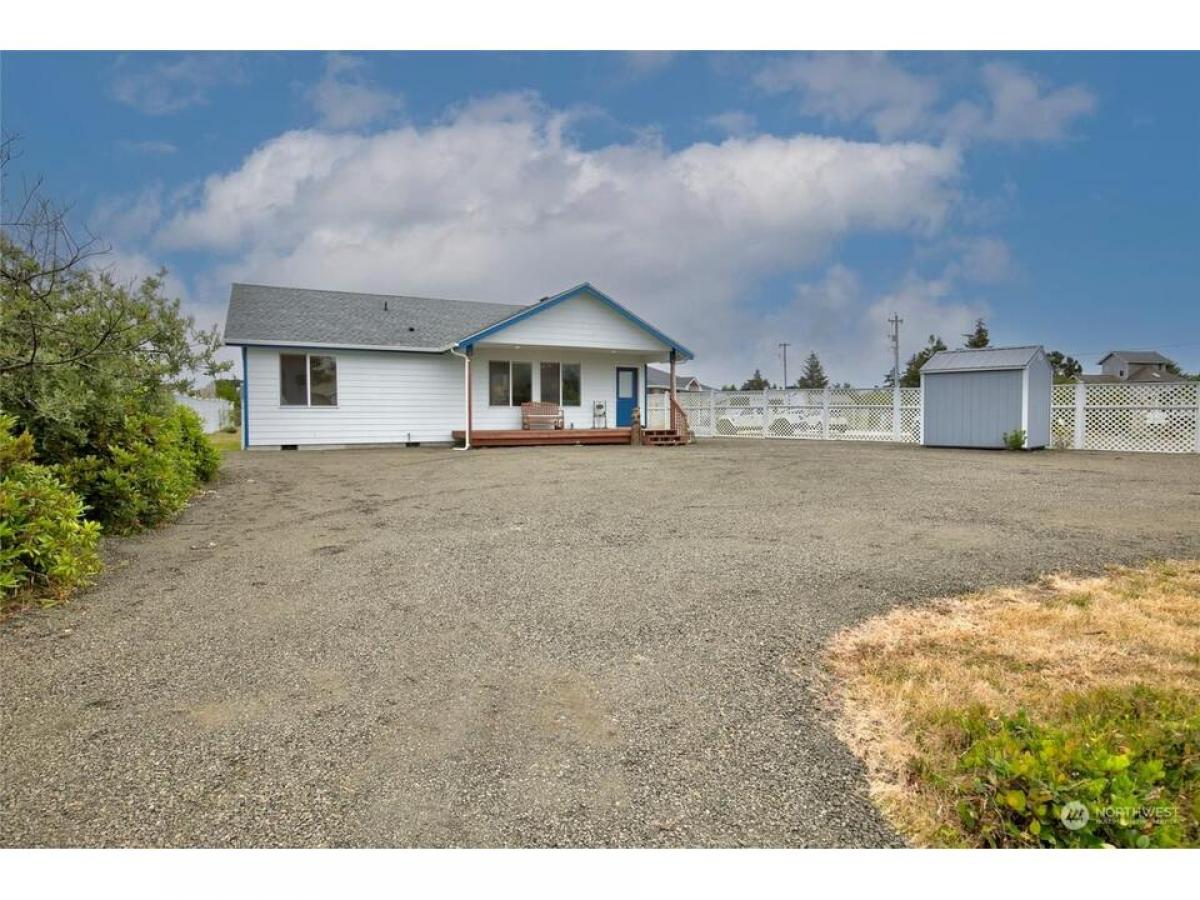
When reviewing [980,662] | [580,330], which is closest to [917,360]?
[580,330]

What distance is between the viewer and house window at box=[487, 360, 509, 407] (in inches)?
746

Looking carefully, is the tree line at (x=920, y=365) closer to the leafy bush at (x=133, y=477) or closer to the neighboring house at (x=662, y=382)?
the neighboring house at (x=662, y=382)

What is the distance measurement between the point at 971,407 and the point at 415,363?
49.9 ft

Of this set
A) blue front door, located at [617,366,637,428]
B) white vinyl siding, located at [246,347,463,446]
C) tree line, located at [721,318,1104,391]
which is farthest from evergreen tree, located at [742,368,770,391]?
white vinyl siding, located at [246,347,463,446]

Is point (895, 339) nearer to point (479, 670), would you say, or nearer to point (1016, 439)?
point (1016, 439)

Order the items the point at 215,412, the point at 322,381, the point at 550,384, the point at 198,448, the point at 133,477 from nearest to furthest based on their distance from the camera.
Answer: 1. the point at 133,477
2. the point at 198,448
3. the point at 322,381
4. the point at 550,384
5. the point at 215,412

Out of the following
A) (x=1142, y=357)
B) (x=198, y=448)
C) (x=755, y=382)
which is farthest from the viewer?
(x=755, y=382)

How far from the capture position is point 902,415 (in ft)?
69.1

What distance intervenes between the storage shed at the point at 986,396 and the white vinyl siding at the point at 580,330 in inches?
305

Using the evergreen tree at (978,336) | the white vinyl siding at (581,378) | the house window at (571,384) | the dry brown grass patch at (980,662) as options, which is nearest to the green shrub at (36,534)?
the dry brown grass patch at (980,662)

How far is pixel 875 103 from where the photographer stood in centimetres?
676

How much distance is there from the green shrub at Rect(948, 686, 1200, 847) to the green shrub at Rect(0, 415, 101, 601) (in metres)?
5.02

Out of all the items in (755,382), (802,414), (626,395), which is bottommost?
(802,414)

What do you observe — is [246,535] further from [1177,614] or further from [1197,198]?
[1197,198]
